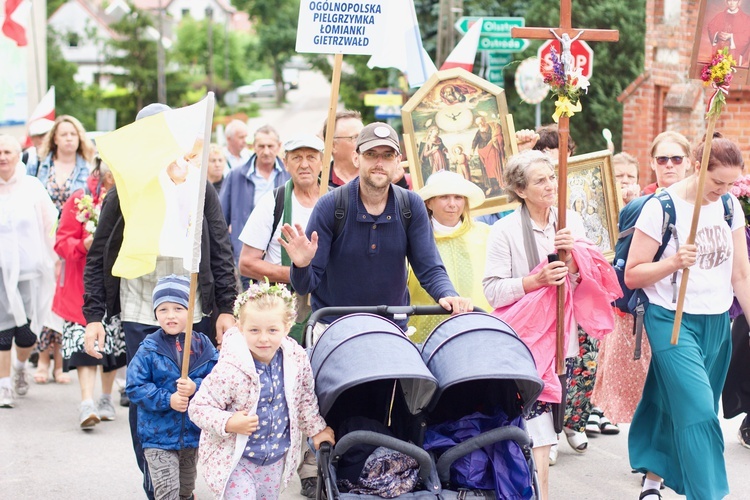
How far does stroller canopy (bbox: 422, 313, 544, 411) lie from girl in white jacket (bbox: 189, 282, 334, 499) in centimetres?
60

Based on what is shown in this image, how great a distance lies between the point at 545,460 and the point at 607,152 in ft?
9.99

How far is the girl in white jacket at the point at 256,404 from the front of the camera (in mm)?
5320

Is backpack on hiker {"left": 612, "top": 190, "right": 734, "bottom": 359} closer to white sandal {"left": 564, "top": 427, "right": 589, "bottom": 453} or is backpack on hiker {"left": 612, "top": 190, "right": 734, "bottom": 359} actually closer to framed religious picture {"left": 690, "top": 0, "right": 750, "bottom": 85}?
framed religious picture {"left": 690, "top": 0, "right": 750, "bottom": 85}

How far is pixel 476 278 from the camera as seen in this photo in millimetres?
7438

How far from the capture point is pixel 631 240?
264 inches

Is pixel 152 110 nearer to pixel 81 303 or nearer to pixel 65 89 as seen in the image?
pixel 81 303

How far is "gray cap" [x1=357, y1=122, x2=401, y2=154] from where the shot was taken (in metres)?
6.08

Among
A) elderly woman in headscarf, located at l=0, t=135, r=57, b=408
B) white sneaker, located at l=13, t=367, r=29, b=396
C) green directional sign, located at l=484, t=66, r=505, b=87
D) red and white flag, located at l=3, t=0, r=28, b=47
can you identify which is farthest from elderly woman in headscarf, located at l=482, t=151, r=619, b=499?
red and white flag, located at l=3, t=0, r=28, b=47

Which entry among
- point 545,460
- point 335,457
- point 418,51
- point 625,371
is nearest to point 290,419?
point 335,457

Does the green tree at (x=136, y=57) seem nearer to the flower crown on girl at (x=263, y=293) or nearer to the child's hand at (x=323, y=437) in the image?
the flower crown on girl at (x=263, y=293)

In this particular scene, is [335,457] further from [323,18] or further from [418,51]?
[418,51]

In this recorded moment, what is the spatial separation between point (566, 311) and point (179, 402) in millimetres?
2027

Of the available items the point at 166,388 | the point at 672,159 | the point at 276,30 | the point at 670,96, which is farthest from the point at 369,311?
the point at 276,30

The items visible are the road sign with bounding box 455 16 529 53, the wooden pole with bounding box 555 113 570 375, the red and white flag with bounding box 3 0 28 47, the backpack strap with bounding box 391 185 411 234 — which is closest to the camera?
the wooden pole with bounding box 555 113 570 375
